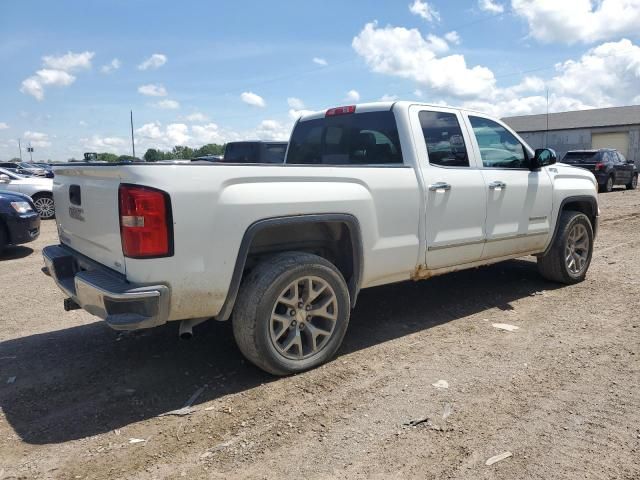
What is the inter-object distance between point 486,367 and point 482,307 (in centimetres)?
158

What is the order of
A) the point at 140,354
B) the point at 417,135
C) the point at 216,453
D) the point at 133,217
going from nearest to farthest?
1. the point at 216,453
2. the point at 133,217
3. the point at 140,354
4. the point at 417,135

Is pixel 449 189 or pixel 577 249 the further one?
pixel 577 249

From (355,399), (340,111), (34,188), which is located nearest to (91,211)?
(355,399)

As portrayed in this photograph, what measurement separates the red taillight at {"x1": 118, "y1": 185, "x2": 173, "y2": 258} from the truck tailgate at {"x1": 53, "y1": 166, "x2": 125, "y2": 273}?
120mm

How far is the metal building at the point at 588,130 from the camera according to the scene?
39219 mm

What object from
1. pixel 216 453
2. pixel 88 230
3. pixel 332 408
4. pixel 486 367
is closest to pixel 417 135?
pixel 486 367

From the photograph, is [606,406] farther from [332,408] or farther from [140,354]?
[140,354]

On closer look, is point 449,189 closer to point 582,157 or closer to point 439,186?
point 439,186

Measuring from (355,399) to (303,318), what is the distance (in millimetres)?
680

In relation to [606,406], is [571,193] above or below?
above

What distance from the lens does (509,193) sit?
5109mm

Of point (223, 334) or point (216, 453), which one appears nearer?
point (216, 453)

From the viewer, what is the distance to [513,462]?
2.68 metres

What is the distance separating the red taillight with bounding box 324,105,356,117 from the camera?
4.93m
